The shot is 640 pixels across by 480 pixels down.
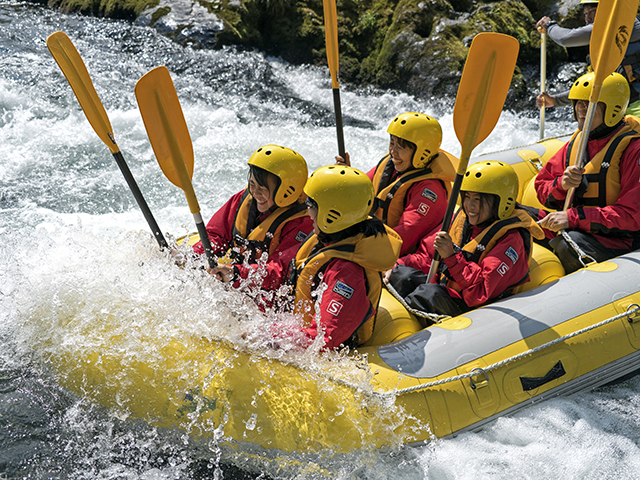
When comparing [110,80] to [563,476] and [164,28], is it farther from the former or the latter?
[563,476]

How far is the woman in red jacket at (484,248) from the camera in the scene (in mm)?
3150

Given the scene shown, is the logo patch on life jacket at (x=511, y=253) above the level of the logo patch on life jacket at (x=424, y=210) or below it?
above

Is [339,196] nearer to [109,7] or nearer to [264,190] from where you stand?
[264,190]

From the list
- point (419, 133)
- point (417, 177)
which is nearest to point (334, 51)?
point (419, 133)

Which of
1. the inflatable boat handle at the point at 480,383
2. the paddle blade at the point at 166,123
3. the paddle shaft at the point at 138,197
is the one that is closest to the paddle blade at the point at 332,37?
the paddle blade at the point at 166,123

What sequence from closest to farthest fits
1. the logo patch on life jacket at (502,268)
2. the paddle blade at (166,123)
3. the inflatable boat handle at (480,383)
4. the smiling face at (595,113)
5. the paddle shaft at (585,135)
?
the paddle blade at (166,123)
the inflatable boat handle at (480,383)
the logo patch on life jacket at (502,268)
the paddle shaft at (585,135)
the smiling face at (595,113)

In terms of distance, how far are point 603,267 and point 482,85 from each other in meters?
1.48

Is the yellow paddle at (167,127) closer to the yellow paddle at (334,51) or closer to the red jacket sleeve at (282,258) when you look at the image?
the red jacket sleeve at (282,258)

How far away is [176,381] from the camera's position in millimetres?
2730

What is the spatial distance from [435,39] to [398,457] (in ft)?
25.8

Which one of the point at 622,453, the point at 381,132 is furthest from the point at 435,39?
the point at 622,453

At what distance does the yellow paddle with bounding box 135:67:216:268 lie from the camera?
2.64 m

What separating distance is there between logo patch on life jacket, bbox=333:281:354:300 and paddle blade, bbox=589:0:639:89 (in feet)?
7.21

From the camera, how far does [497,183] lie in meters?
3.16
